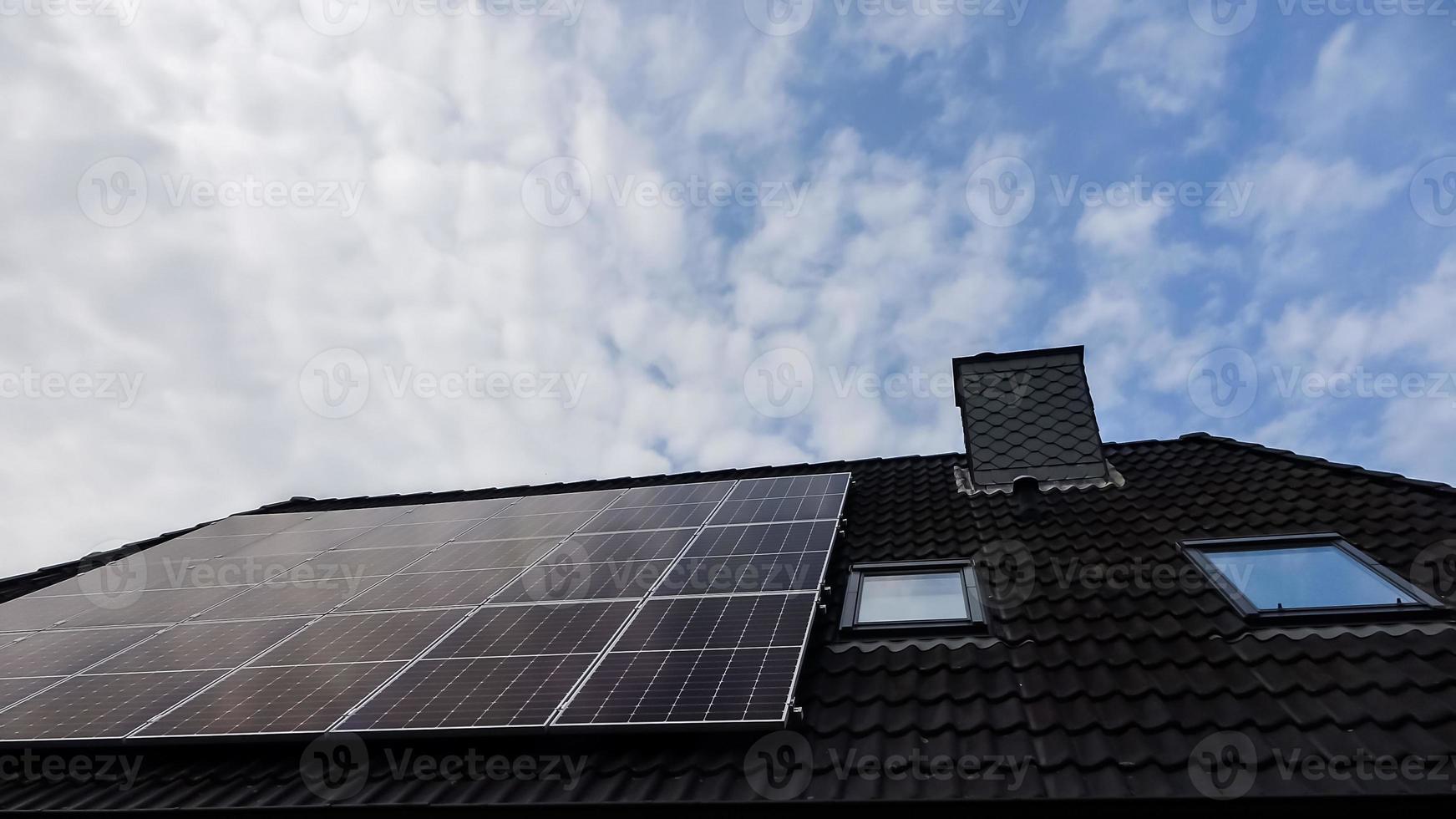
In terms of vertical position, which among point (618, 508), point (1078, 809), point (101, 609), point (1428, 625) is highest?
point (618, 508)

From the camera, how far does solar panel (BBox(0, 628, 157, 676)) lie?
6266mm

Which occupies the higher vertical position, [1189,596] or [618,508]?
[618,508]

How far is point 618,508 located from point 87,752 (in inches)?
201

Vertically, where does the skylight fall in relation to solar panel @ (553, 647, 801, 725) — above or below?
above

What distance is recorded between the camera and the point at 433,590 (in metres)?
6.88

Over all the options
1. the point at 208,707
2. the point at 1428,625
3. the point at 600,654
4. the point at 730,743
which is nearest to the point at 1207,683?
the point at 1428,625

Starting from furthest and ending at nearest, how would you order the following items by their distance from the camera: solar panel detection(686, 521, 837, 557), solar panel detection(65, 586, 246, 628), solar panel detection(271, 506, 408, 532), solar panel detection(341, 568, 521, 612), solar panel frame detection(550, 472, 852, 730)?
1. solar panel detection(271, 506, 408, 532)
2. solar panel detection(65, 586, 246, 628)
3. solar panel detection(686, 521, 837, 557)
4. solar panel detection(341, 568, 521, 612)
5. solar panel frame detection(550, 472, 852, 730)

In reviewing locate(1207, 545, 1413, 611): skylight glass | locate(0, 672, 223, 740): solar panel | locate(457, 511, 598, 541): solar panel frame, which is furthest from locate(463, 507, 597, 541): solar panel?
locate(1207, 545, 1413, 611): skylight glass

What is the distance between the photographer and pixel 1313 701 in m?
4.22

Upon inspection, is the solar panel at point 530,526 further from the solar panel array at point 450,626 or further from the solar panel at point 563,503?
the solar panel at point 563,503

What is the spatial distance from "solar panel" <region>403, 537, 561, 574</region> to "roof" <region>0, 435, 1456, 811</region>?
262 cm

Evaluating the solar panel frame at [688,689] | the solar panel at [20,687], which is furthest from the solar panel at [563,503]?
the solar panel at [20,687]

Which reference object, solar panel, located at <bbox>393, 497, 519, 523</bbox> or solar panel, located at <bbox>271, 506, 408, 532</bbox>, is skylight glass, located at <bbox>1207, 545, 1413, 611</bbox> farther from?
solar panel, located at <bbox>271, 506, 408, 532</bbox>

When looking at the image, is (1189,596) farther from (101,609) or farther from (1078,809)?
(101,609)
